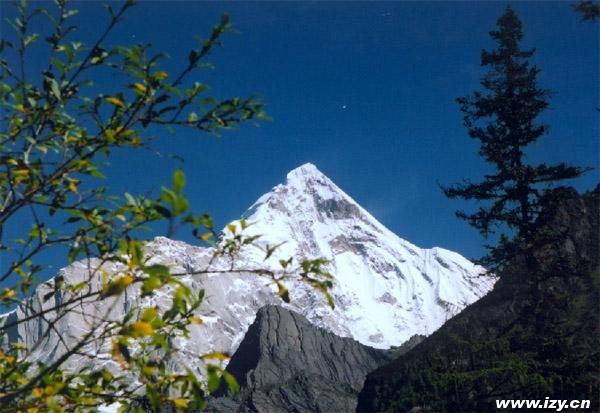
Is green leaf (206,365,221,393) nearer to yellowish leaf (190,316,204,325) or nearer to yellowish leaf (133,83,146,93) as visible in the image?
yellowish leaf (190,316,204,325)

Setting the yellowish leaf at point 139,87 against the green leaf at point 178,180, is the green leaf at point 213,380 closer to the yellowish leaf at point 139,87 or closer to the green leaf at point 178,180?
the green leaf at point 178,180

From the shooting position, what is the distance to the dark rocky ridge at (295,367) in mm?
112875

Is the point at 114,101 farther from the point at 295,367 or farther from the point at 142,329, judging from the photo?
the point at 295,367

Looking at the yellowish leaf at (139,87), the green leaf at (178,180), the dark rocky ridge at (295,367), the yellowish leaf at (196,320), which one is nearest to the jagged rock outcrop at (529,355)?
the yellowish leaf at (196,320)

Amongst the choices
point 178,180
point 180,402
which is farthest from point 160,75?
point 180,402

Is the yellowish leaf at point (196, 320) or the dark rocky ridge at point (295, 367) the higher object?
the dark rocky ridge at point (295, 367)

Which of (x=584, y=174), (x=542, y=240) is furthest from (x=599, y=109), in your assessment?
(x=584, y=174)

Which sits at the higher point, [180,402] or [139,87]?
[139,87]

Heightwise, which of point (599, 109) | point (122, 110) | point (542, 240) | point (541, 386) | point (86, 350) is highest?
point (599, 109)

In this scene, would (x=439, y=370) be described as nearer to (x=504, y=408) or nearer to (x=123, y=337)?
(x=504, y=408)

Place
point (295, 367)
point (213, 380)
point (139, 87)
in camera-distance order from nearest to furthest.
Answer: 1. point (213, 380)
2. point (139, 87)
3. point (295, 367)

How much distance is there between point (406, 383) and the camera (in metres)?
11.3

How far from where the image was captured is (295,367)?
133125 millimetres

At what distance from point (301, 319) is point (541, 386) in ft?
468
